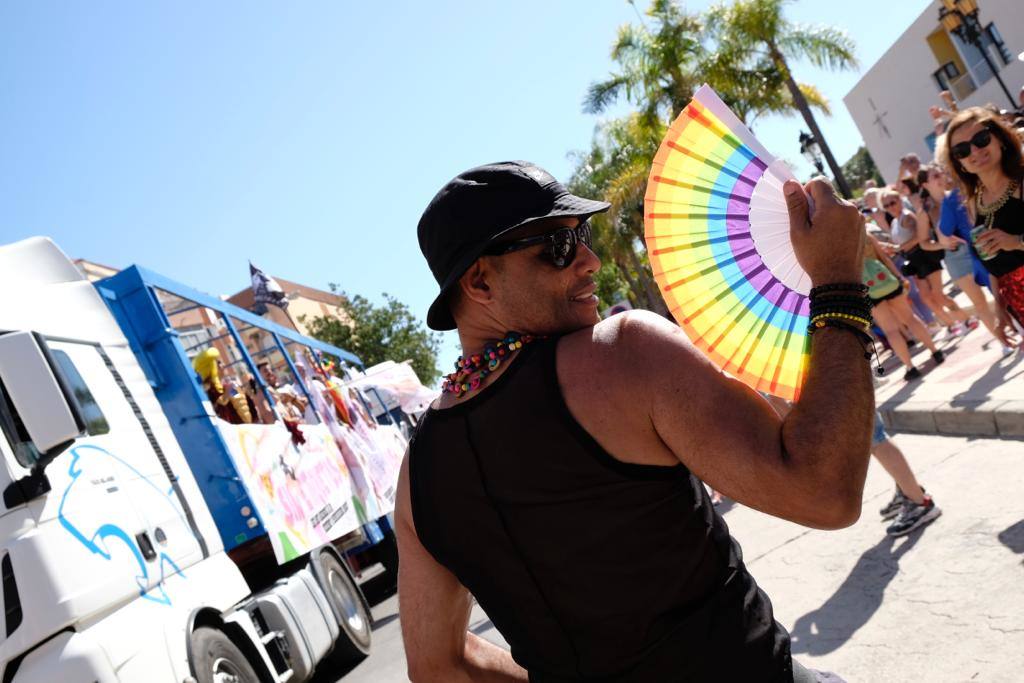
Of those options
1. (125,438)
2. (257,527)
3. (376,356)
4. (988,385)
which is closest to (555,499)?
(125,438)

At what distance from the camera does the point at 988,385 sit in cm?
715

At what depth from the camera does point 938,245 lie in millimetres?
8492

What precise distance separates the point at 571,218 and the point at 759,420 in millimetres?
566

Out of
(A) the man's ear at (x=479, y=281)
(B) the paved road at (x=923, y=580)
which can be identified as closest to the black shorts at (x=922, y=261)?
(B) the paved road at (x=923, y=580)

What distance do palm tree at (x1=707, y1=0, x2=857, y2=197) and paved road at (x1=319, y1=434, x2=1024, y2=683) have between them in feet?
57.5

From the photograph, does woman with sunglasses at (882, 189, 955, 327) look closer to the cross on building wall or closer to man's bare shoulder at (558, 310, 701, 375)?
man's bare shoulder at (558, 310, 701, 375)

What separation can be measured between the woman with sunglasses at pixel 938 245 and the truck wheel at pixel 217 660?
5.76 m

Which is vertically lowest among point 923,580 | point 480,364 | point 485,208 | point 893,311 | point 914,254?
point 923,580

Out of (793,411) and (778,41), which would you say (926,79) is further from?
(793,411)

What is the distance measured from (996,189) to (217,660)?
5.08m

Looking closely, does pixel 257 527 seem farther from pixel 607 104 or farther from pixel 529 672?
pixel 607 104

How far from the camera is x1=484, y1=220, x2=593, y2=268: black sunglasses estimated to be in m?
1.81

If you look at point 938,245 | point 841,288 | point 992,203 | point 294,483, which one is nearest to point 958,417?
point 938,245

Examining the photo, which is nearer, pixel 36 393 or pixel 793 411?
pixel 793 411
